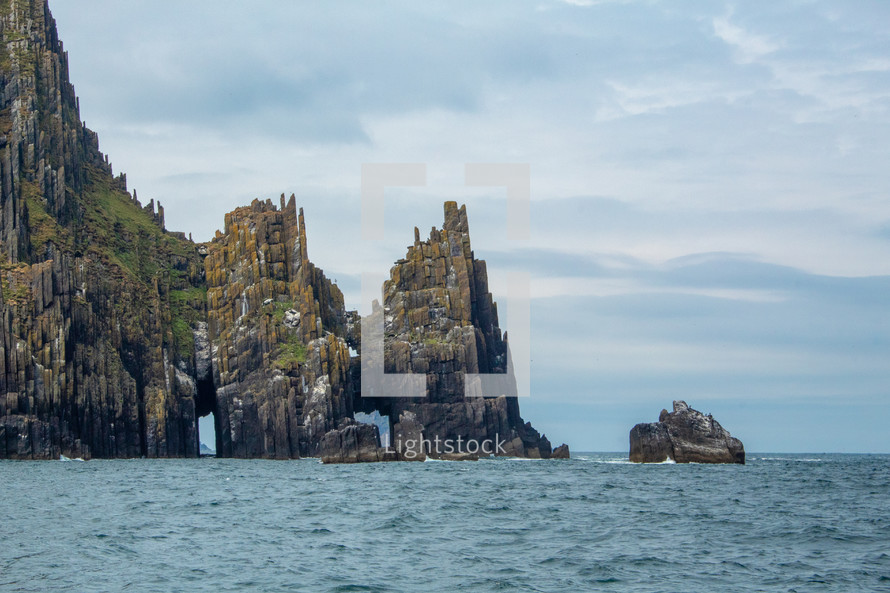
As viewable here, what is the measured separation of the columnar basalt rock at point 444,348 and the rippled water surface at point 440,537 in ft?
280

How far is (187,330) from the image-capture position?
18962cm

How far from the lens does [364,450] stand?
141m

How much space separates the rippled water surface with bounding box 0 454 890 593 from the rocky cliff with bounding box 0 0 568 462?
229 feet

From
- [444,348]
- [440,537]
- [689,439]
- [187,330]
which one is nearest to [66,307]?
[187,330]

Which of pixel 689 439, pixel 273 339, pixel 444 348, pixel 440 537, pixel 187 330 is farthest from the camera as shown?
pixel 187 330

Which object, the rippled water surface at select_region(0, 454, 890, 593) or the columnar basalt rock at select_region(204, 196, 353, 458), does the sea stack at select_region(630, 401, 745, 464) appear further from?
the columnar basalt rock at select_region(204, 196, 353, 458)

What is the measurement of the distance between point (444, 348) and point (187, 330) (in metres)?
48.3

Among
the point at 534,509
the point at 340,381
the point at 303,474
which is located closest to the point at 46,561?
the point at 534,509

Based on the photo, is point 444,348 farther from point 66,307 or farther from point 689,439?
point 689,439

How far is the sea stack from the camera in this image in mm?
124125

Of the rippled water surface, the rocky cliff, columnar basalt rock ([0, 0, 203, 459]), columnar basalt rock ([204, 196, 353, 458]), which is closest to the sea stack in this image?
the rippled water surface

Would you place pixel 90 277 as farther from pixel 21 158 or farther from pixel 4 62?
pixel 4 62

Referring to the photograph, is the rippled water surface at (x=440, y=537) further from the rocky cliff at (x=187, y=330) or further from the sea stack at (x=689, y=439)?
the rocky cliff at (x=187, y=330)

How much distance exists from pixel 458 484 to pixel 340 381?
Answer: 83.4 metres
